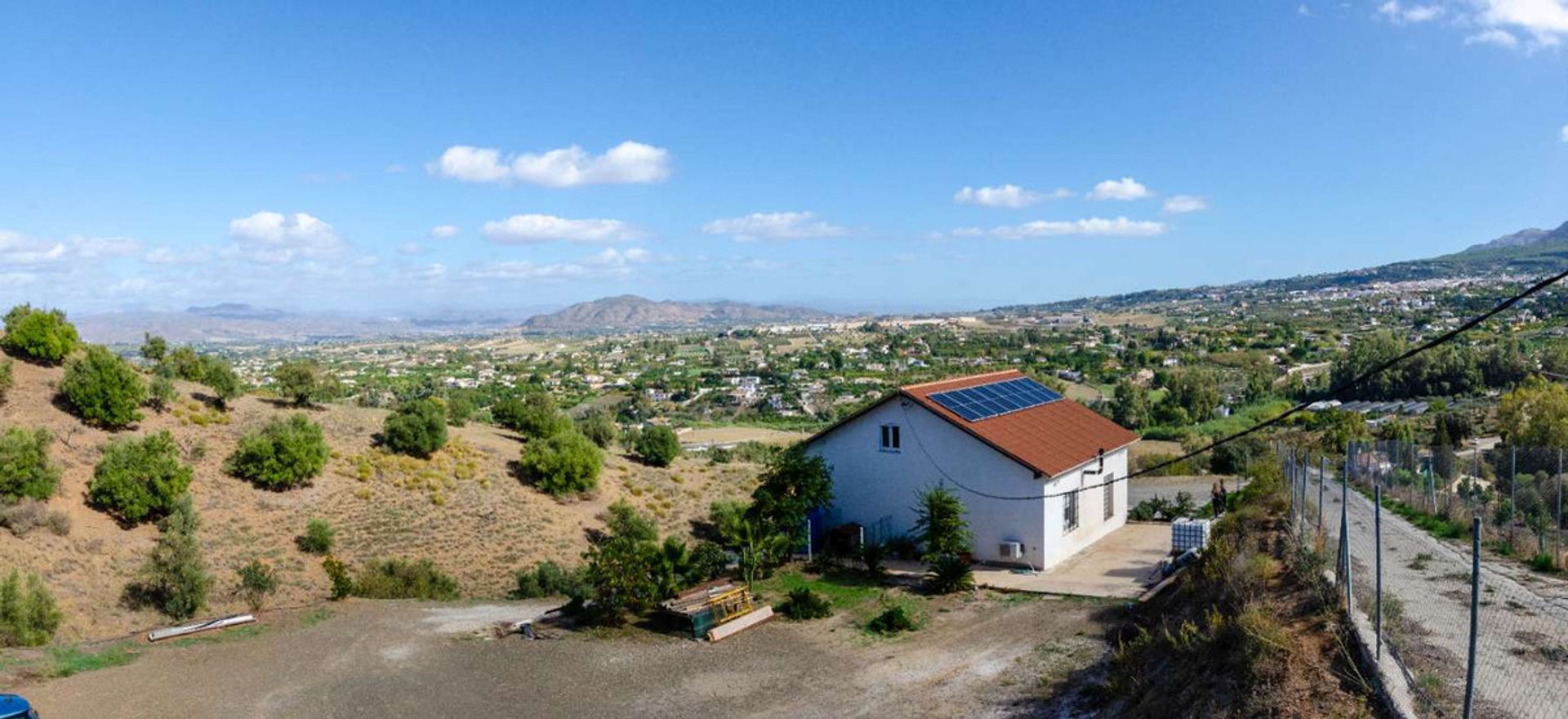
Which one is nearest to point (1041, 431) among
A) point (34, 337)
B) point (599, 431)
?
point (599, 431)

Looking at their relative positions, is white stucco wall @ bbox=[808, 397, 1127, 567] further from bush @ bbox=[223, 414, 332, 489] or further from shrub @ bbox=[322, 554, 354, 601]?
bush @ bbox=[223, 414, 332, 489]

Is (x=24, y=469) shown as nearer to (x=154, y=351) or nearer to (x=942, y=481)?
(x=154, y=351)

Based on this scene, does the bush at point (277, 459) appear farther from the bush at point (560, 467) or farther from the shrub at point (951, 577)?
the shrub at point (951, 577)

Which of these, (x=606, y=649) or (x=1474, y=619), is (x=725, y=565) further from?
(x=1474, y=619)

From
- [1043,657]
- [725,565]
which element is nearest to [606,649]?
[725,565]

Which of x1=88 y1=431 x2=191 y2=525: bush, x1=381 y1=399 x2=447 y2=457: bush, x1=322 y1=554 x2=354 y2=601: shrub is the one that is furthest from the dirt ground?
x1=381 y1=399 x2=447 y2=457: bush

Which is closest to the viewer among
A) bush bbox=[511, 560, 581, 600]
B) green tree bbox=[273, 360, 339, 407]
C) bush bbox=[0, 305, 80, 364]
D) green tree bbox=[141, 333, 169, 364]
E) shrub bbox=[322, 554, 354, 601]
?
shrub bbox=[322, 554, 354, 601]
